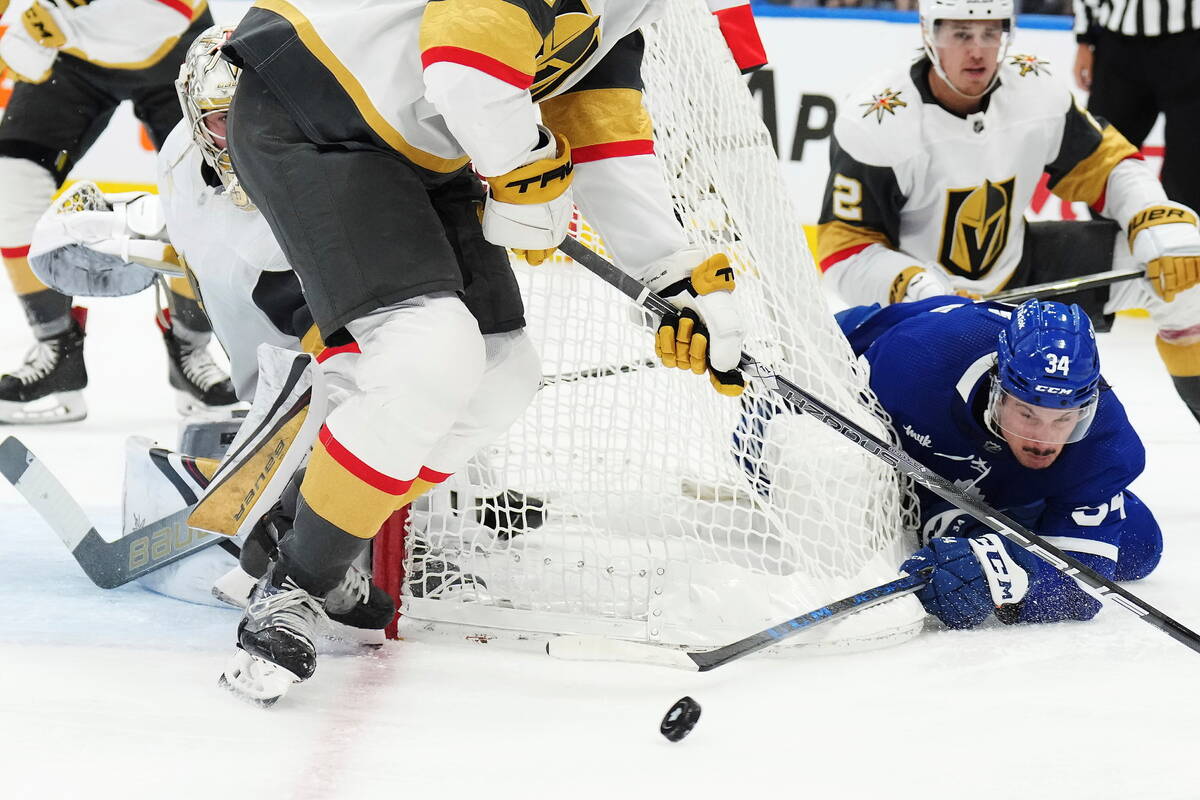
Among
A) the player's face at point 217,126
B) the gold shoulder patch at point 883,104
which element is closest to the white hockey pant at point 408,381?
the player's face at point 217,126

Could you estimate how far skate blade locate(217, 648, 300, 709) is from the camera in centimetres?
170

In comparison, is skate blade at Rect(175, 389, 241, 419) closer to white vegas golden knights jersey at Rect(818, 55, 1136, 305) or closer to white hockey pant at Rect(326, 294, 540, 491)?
white vegas golden knights jersey at Rect(818, 55, 1136, 305)

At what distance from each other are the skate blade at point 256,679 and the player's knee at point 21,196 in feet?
6.80

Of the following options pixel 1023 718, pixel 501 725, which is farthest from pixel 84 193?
pixel 1023 718

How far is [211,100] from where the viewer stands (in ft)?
6.82

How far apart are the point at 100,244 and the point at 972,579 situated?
158 centimetres

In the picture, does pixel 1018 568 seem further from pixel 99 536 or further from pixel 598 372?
pixel 99 536

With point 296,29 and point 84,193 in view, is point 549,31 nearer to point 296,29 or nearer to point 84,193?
point 296,29

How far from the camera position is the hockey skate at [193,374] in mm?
3451

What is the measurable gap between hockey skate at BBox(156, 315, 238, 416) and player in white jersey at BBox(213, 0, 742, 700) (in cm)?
178

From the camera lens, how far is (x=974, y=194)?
125 inches

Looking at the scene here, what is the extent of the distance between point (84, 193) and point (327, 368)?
3.45 ft

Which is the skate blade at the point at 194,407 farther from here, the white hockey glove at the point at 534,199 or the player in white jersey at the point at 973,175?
the white hockey glove at the point at 534,199

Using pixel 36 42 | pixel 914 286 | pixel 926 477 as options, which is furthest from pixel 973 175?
pixel 36 42
